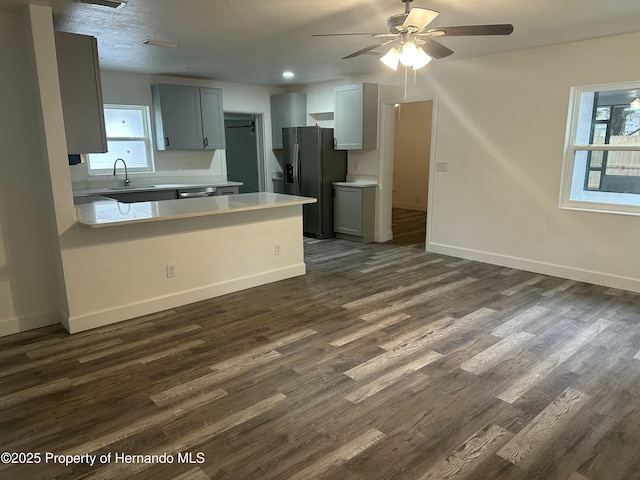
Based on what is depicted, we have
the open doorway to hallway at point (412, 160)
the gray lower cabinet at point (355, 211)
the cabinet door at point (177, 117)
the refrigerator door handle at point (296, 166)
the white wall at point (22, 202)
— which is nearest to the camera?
the white wall at point (22, 202)

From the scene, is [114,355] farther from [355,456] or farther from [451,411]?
[451,411]

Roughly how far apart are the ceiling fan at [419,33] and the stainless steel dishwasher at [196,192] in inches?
145

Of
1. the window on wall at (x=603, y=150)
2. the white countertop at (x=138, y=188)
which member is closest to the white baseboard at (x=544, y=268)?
the window on wall at (x=603, y=150)

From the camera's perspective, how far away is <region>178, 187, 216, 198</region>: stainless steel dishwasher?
5973mm

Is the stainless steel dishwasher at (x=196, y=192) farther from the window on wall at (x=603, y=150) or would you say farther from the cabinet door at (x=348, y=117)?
the window on wall at (x=603, y=150)

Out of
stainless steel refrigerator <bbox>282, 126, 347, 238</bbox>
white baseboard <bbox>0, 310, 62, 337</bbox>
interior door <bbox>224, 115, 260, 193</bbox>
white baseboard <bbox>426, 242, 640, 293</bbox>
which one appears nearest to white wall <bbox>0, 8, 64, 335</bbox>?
white baseboard <bbox>0, 310, 62, 337</bbox>

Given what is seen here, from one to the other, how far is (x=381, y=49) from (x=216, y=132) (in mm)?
3119

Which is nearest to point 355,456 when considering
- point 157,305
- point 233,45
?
point 157,305

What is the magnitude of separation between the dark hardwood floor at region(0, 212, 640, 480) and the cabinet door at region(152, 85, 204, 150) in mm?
3061

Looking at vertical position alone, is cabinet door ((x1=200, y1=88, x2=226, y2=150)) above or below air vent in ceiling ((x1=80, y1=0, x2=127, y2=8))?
below

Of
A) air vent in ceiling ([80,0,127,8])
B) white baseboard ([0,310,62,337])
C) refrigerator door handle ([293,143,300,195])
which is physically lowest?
white baseboard ([0,310,62,337])

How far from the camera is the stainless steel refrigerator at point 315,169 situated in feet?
21.1

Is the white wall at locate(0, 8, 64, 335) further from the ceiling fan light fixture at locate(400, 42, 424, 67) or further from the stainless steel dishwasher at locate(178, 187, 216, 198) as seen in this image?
the ceiling fan light fixture at locate(400, 42, 424, 67)

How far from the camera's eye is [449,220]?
562 cm
